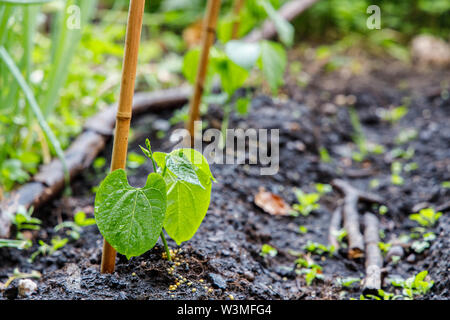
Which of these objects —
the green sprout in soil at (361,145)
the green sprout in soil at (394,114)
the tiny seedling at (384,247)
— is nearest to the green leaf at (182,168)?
the tiny seedling at (384,247)

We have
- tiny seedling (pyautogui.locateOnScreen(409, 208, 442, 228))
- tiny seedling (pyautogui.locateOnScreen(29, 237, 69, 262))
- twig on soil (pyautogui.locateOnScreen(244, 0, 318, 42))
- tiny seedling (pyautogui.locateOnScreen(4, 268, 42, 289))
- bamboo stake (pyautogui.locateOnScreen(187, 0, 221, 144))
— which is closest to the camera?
tiny seedling (pyautogui.locateOnScreen(4, 268, 42, 289))

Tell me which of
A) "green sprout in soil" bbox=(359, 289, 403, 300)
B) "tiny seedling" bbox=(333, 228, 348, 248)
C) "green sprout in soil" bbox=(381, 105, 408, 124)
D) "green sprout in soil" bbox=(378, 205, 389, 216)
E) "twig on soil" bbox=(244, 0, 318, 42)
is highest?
"twig on soil" bbox=(244, 0, 318, 42)

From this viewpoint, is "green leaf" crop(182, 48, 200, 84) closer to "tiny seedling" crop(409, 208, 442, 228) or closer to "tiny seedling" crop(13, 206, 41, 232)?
"tiny seedling" crop(13, 206, 41, 232)

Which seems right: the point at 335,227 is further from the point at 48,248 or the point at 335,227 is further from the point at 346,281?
the point at 48,248

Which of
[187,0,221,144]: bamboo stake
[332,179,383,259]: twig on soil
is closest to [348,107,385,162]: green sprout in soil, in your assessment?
[332,179,383,259]: twig on soil

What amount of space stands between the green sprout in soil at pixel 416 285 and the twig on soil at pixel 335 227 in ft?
0.79

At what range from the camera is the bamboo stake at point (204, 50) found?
1.38 meters

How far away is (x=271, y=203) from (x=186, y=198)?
646 mm

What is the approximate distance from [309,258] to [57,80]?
98 centimetres

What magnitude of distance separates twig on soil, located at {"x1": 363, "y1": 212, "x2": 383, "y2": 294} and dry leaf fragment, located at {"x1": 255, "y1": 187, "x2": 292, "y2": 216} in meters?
0.26

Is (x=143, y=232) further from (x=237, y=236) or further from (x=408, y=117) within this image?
(x=408, y=117)

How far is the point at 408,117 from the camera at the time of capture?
2.17 meters

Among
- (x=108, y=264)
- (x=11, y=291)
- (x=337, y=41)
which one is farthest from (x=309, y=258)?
(x=337, y=41)

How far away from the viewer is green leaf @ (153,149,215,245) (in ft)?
2.65
